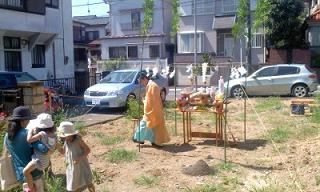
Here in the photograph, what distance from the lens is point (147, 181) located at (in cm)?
668

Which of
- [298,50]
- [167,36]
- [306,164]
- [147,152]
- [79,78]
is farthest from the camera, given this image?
[167,36]

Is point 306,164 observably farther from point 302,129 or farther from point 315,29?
point 315,29

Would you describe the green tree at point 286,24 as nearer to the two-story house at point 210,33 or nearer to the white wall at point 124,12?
the two-story house at point 210,33

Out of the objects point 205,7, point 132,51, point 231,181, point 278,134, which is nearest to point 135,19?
point 132,51

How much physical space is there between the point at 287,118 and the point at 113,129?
16.9 ft

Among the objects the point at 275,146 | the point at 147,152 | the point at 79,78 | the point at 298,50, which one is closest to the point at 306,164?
the point at 275,146

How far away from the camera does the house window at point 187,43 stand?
3264cm

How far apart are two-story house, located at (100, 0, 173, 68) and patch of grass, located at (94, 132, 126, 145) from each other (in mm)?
22665

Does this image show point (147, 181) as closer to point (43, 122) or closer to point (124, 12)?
point (43, 122)

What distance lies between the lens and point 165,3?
35.4 metres

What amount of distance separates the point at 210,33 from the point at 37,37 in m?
14.9

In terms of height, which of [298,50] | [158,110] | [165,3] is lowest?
[158,110]

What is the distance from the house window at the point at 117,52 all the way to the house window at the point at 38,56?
43.5ft

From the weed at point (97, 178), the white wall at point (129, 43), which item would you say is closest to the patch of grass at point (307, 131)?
the weed at point (97, 178)
